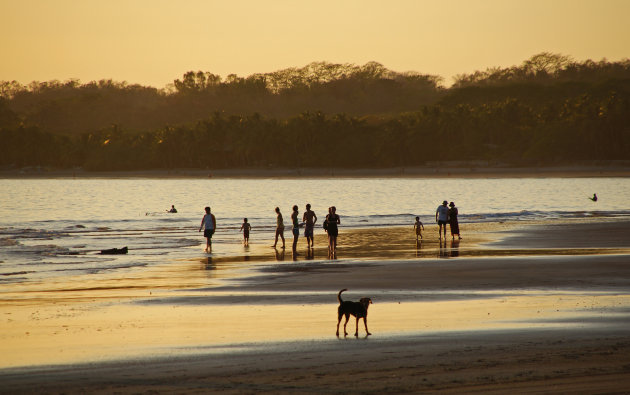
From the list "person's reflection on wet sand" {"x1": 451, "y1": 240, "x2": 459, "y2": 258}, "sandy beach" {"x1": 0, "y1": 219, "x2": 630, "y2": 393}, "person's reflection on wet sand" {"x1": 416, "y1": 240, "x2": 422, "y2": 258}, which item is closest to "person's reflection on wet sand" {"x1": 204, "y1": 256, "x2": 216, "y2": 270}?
"sandy beach" {"x1": 0, "y1": 219, "x2": 630, "y2": 393}

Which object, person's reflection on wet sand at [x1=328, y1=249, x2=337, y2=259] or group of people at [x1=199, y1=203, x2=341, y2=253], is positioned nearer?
person's reflection on wet sand at [x1=328, y1=249, x2=337, y2=259]

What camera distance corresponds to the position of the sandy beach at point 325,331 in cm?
972

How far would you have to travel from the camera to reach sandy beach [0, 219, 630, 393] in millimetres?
9719

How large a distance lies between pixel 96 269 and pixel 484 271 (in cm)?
1095

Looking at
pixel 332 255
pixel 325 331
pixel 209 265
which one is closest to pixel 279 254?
pixel 332 255

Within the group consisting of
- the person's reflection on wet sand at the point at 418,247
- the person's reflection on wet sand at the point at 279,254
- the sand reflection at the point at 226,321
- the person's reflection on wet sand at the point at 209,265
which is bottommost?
the person's reflection on wet sand at the point at 418,247

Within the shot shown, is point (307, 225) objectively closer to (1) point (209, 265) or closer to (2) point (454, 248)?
(2) point (454, 248)

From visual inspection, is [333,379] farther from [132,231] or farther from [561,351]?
[132,231]

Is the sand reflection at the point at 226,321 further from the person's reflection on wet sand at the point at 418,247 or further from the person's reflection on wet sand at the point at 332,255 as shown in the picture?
the person's reflection on wet sand at the point at 418,247

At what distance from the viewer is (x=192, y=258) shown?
28484 mm

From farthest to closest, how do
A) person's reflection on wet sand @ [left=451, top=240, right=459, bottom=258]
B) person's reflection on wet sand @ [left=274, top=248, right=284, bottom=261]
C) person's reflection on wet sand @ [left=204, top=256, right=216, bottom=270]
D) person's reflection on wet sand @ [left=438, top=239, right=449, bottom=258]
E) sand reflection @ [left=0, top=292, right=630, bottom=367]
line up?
1. person's reflection on wet sand @ [left=274, top=248, right=284, bottom=261]
2. person's reflection on wet sand @ [left=451, top=240, right=459, bottom=258]
3. person's reflection on wet sand @ [left=438, top=239, right=449, bottom=258]
4. person's reflection on wet sand @ [left=204, top=256, right=216, bottom=270]
5. sand reflection @ [left=0, top=292, right=630, bottom=367]

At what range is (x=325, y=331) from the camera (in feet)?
43.1

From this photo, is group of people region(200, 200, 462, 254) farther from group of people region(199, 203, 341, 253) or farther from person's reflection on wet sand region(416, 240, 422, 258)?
person's reflection on wet sand region(416, 240, 422, 258)

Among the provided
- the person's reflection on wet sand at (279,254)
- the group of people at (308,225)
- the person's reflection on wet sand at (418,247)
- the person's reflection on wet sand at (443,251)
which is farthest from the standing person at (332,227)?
the person's reflection on wet sand at (443,251)
